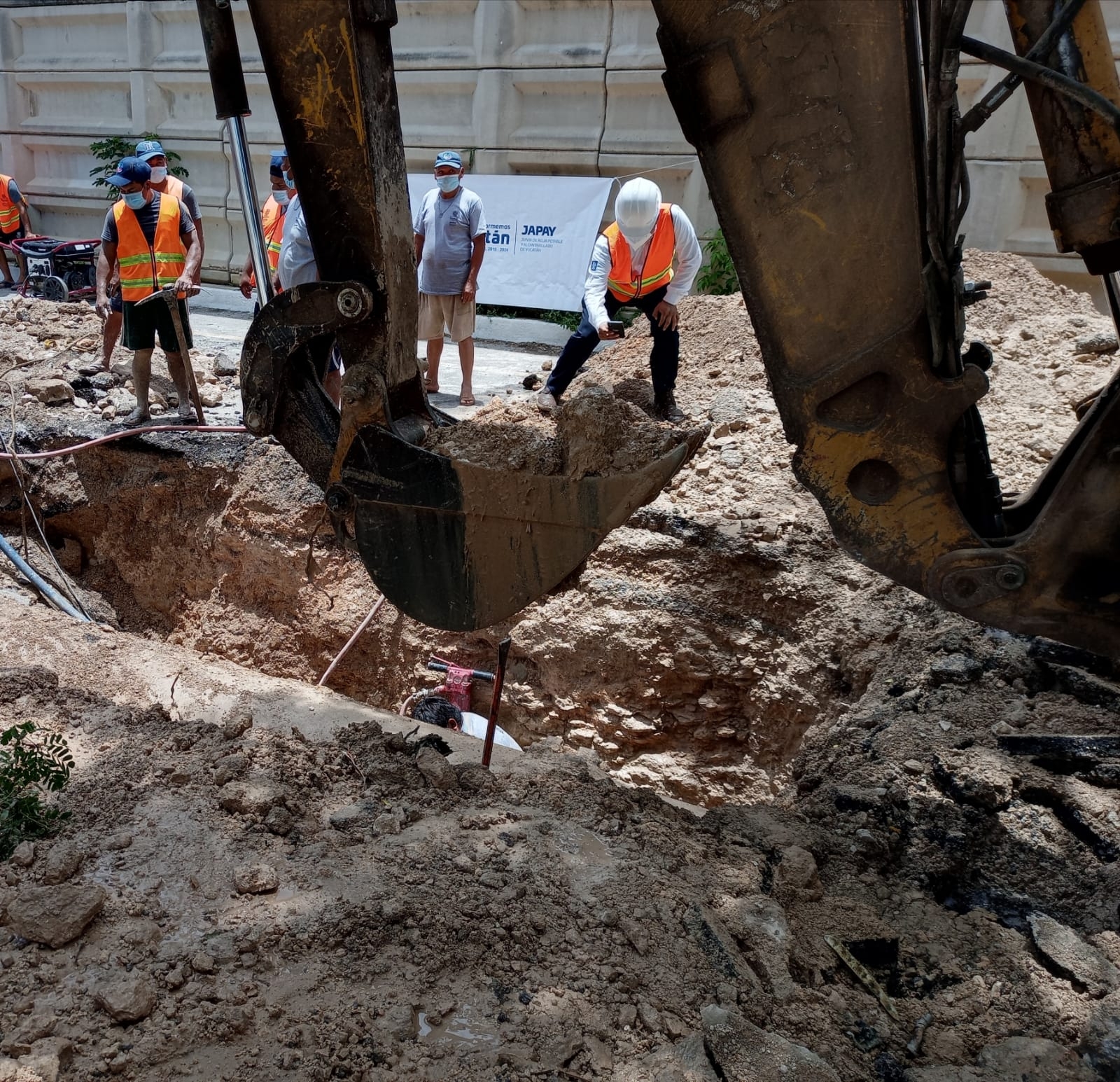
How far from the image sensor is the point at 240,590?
659cm

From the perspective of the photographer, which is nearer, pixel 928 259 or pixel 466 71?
pixel 928 259

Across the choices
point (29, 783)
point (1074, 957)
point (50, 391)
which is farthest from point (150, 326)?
Result: point (1074, 957)

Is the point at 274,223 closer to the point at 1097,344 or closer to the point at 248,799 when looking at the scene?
the point at 1097,344

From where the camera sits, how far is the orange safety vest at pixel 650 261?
6293 millimetres

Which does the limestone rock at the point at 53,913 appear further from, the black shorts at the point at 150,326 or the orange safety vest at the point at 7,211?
the orange safety vest at the point at 7,211

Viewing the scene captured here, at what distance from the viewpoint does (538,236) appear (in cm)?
1069

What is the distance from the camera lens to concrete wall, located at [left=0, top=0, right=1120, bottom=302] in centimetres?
912

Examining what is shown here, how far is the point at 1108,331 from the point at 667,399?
8.89ft

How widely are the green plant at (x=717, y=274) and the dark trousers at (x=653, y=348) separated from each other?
3486mm

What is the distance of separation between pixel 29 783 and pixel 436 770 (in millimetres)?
1211

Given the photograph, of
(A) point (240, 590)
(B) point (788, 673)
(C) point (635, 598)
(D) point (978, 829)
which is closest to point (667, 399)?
(C) point (635, 598)

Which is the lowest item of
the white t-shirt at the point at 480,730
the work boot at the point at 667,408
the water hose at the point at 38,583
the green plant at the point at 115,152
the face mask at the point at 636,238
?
the white t-shirt at the point at 480,730

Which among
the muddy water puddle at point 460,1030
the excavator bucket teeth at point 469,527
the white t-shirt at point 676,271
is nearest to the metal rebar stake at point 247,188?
the excavator bucket teeth at point 469,527

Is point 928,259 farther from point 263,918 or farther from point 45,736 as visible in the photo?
point 45,736
